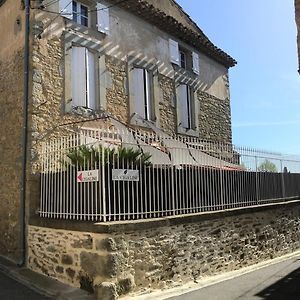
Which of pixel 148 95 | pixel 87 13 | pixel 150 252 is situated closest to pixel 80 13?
pixel 87 13

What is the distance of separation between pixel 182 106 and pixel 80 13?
5.03 metres

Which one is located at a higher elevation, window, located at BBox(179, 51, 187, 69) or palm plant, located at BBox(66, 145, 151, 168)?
window, located at BBox(179, 51, 187, 69)

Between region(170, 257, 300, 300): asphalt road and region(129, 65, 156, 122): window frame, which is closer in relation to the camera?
region(170, 257, 300, 300): asphalt road

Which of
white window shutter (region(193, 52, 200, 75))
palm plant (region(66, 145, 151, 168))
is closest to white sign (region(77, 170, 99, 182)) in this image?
palm plant (region(66, 145, 151, 168))

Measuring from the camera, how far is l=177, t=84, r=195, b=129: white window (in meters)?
14.3

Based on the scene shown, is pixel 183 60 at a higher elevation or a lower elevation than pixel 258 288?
higher

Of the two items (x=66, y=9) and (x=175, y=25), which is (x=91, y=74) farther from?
(x=175, y=25)

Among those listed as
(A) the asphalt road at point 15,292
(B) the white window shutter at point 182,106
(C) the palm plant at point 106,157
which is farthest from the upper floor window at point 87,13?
(A) the asphalt road at point 15,292

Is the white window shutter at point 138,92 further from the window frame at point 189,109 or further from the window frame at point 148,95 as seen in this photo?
the window frame at point 189,109

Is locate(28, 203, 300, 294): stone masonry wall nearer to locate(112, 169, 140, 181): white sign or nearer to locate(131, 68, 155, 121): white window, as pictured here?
locate(112, 169, 140, 181): white sign

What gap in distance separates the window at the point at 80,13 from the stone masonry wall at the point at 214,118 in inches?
227

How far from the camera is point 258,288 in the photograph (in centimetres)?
802

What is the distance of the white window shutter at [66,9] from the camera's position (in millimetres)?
10477

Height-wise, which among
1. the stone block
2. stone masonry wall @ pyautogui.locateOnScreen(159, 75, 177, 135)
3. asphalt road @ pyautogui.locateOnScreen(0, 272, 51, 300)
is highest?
stone masonry wall @ pyautogui.locateOnScreen(159, 75, 177, 135)
